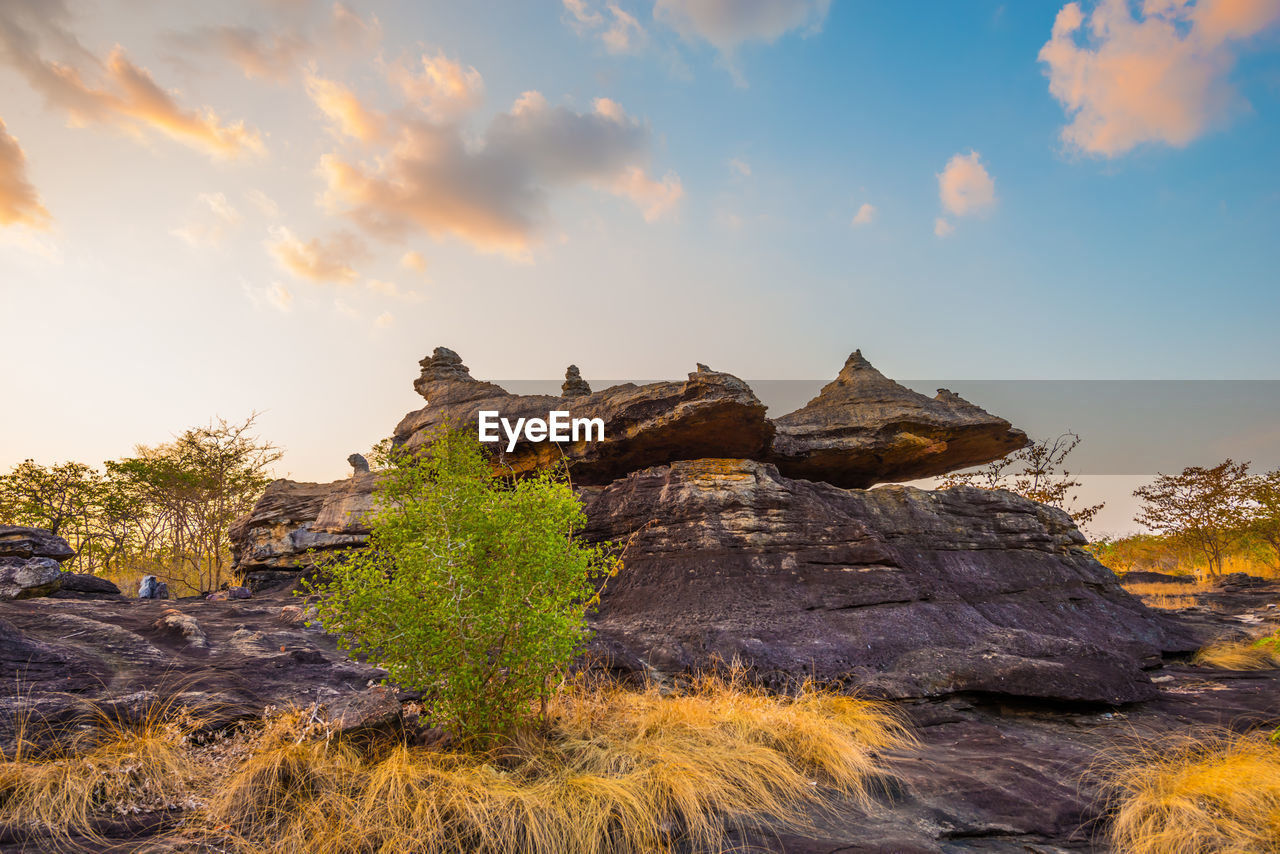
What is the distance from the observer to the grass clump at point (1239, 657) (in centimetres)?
1230

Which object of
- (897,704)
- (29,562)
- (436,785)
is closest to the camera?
(436,785)

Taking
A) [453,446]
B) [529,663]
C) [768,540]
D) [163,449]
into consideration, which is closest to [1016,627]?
[768,540]

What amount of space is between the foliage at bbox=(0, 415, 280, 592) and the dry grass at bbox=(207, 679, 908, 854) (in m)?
24.3

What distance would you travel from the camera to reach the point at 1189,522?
30594mm

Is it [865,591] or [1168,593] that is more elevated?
[865,591]

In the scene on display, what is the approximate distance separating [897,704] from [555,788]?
6.36 metres

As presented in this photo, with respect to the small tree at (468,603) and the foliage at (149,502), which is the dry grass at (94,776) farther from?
the foliage at (149,502)

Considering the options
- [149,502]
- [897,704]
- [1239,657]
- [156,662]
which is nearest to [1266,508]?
[1239,657]

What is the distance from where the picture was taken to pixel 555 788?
488cm

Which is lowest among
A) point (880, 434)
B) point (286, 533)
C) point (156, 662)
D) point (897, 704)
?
point (897, 704)

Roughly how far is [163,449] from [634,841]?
31348 mm

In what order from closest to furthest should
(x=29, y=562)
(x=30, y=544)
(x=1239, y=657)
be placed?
(x=29, y=562) → (x=30, y=544) → (x=1239, y=657)

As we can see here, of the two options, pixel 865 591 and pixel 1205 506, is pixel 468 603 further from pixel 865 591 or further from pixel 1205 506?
pixel 1205 506

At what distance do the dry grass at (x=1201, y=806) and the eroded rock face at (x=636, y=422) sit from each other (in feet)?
31.8
